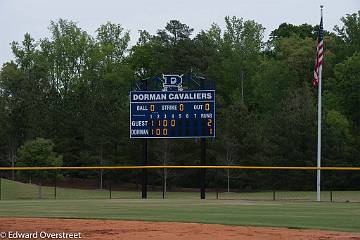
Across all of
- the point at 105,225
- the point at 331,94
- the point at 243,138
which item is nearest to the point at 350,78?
the point at 331,94

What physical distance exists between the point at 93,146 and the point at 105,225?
44319 millimetres

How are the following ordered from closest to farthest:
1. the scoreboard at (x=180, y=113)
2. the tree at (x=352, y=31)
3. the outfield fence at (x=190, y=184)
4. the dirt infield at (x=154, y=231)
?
the dirt infield at (x=154, y=231) → the scoreboard at (x=180, y=113) → the outfield fence at (x=190, y=184) → the tree at (x=352, y=31)

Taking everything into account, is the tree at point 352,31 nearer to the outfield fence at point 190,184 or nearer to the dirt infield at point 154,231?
the outfield fence at point 190,184

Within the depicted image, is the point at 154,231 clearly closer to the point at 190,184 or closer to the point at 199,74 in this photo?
the point at 190,184

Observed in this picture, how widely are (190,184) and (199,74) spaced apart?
20.3 meters

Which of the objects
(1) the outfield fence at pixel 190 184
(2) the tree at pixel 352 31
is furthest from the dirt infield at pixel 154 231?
(2) the tree at pixel 352 31

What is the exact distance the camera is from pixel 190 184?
173ft

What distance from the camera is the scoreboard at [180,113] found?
30062 millimetres

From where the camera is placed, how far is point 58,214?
60.8 ft

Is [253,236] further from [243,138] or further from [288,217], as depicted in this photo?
[243,138]

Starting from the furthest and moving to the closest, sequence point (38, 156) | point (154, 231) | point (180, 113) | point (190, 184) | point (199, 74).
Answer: point (199, 74) < point (190, 184) < point (38, 156) < point (180, 113) < point (154, 231)

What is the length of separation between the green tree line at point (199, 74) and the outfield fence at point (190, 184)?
1.24ft

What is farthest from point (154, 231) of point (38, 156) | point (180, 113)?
point (38, 156)

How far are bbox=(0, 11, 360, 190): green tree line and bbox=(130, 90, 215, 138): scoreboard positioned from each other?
651 inches
